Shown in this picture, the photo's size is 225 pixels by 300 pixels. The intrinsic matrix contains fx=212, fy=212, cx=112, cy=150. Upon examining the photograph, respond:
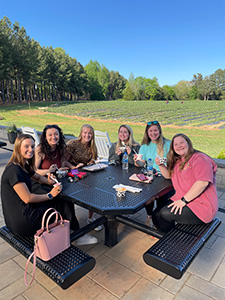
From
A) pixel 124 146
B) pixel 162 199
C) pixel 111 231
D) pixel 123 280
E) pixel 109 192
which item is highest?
pixel 124 146

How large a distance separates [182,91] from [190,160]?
322 feet

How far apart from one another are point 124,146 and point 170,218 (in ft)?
4.52

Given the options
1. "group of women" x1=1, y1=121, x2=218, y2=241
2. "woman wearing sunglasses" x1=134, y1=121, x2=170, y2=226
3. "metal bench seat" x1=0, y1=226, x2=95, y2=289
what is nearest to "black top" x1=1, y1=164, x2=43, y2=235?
"group of women" x1=1, y1=121, x2=218, y2=241

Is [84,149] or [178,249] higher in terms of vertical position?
[84,149]

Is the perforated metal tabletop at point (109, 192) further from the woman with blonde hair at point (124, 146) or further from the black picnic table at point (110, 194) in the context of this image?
the woman with blonde hair at point (124, 146)

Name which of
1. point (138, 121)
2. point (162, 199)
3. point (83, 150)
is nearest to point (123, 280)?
point (162, 199)

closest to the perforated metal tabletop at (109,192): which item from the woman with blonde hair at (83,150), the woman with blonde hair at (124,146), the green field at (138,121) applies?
the woman with blonde hair at (124,146)

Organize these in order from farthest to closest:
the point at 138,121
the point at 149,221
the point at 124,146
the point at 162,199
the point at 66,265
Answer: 1. the point at 138,121
2. the point at 124,146
3. the point at 149,221
4. the point at 162,199
5. the point at 66,265

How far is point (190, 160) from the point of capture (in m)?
2.14

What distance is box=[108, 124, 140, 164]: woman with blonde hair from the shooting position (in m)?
3.11

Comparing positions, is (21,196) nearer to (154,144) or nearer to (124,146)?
(124,146)

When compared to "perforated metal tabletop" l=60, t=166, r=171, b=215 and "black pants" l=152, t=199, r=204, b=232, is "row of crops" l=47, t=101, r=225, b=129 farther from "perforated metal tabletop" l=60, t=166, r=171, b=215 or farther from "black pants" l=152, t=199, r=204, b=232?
"black pants" l=152, t=199, r=204, b=232

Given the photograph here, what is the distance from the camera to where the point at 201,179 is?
198 centimetres

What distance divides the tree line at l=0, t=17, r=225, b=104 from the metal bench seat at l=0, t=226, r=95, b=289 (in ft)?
98.5
